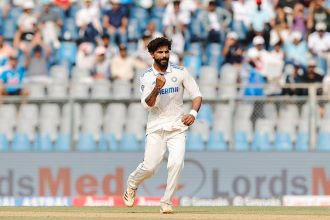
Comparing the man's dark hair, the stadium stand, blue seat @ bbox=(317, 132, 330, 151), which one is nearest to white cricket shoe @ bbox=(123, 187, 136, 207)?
the man's dark hair

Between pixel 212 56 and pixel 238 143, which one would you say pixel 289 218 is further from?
pixel 212 56

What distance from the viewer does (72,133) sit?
16.2 m

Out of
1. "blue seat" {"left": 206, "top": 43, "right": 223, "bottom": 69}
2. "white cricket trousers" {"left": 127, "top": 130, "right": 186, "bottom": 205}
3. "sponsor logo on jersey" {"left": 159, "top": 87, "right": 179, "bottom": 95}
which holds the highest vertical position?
"blue seat" {"left": 206, "top": 43, "right": 223, "bottom": 69}

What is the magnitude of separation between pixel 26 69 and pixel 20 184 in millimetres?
2177

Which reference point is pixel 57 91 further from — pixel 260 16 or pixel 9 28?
pixel 260 16

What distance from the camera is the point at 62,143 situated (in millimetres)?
16328

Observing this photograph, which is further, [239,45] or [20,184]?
[239,45]

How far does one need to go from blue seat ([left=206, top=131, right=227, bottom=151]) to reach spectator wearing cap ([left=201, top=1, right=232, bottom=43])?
2574 mm

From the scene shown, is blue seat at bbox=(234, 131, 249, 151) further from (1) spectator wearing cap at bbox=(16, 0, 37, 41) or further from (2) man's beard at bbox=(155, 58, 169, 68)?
(2) man's beard at bbox=(155, 58, 169, 68)

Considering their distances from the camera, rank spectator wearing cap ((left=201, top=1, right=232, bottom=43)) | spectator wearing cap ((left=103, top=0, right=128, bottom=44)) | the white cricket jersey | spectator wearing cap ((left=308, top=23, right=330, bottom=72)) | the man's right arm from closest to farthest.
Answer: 1. the man's right arm
2. the white cricket jersey
3. spectator wearing cap ((left=308, top=23, right=330, bottom=72))
4. spectator wearing cap ((left=201, top=1, right=232, bottom=43))
5. spectator wearing cap ((left=103, top=0, right=128, bottom=44))

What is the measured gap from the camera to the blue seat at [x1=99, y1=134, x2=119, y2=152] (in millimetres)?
Answer: 16234

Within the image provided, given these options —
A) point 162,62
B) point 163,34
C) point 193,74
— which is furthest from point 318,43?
point 162,62

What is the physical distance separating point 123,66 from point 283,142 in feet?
10.1

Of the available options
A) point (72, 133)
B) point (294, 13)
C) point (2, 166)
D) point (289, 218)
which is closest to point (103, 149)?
point (72, 133)
